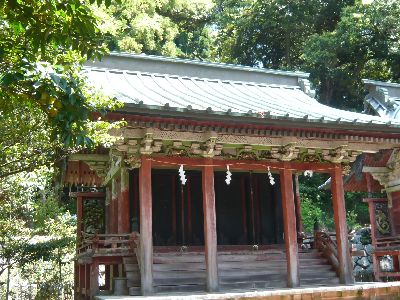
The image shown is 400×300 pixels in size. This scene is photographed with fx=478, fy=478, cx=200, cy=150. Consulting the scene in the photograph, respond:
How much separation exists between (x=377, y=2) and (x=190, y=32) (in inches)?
550

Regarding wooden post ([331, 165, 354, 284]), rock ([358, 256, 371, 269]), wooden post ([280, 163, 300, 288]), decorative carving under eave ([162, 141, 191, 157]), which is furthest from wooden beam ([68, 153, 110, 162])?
rock ([358, 256, 371, 269])

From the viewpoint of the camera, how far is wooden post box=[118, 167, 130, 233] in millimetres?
11555

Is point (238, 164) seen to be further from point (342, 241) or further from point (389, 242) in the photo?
point (389, 242)

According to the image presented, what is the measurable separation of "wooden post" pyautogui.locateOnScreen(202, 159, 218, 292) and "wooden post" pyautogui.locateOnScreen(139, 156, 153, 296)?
1.23 m

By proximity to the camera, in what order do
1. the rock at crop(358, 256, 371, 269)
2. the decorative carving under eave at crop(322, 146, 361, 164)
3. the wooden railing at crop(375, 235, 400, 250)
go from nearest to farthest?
the decorative carving under eave at crop(322, 146, 361, 164) → the wooden railing at crop(375, 235, 400, 250) → the rock at crop(358, 256, 371, 269)

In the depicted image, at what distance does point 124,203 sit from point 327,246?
5.42 metres

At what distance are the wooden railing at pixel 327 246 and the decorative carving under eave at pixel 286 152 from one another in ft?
8.32

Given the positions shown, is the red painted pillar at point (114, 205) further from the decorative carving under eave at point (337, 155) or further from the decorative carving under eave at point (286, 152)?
the decorative carving under eave at point (337, 155)

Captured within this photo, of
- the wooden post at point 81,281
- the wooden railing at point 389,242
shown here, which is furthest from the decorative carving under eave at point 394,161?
the wooden post at point 81,281

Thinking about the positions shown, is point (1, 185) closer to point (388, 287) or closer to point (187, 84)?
point (187, 84)

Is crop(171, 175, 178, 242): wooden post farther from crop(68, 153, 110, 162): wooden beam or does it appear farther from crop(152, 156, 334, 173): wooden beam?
crop(68, 153, 110, 162): wooden beam

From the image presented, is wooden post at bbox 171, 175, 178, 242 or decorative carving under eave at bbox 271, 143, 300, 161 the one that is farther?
wooden post at bbox 171, 175, 178, 242

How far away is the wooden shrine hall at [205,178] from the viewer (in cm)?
1023

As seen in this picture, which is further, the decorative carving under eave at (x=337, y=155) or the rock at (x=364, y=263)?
the rock at (x=364, y=263)
